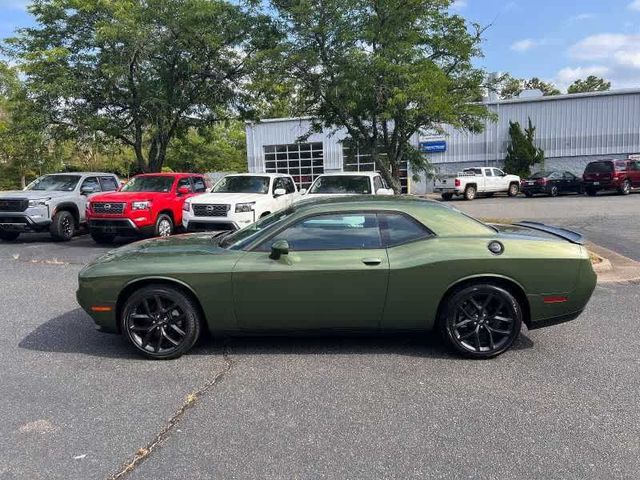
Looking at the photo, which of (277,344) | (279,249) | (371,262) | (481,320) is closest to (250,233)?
(279,249)

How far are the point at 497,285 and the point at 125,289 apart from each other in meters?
3.27

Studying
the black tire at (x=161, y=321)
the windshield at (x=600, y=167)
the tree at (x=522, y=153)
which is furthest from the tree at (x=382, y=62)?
the tree at (x=522, y=153)

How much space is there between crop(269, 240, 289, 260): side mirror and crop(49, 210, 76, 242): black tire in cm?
958

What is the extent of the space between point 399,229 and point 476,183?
24.6 metres

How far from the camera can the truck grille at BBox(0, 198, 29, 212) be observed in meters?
12.0

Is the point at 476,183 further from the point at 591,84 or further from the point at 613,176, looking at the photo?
the point at 591,84

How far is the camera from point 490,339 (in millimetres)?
4586

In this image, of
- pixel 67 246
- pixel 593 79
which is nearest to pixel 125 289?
pixel 67 246

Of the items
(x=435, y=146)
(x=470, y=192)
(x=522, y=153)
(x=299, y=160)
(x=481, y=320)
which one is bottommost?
(x=481, y=320)

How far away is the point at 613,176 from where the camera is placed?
84.2 ft

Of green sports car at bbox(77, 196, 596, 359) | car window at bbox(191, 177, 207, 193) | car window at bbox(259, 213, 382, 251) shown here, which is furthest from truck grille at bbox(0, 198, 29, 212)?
car window at bbox(259, 213, 382, 251)

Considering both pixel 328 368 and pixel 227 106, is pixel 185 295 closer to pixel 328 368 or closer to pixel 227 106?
pixel 328 368

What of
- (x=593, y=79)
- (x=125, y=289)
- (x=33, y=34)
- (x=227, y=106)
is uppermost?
(x=593, y=79)

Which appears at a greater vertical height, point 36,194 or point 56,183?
point 56,183
